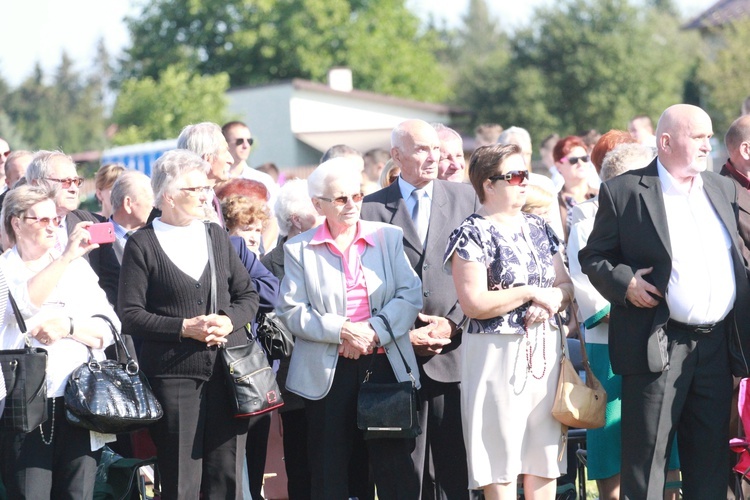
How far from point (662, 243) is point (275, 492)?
9.95 ft

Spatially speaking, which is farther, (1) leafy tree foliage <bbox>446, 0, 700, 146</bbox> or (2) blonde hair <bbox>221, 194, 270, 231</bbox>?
(1) leafy tree foliage <bbox>446, 0, 700, 146</bbox>

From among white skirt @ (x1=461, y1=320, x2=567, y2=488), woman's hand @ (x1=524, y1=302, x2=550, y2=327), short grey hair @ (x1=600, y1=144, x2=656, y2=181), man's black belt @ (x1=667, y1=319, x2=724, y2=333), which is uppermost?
short grey hair @ (x1=600, y1=144, x2=656, y2=181)

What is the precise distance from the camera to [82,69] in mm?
97812

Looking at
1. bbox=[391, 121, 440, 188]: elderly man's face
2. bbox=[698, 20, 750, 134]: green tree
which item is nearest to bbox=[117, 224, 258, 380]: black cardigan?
bbox=[391, 121, 440, 188]: elderly man's face

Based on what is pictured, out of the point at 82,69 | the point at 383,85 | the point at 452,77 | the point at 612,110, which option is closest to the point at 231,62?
the point at 383,85

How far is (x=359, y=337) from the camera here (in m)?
4.97

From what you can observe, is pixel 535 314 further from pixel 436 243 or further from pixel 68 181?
pixel 68 181

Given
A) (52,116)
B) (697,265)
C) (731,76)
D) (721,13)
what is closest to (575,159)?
(697,265)

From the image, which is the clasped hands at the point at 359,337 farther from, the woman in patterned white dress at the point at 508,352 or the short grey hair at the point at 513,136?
the short grey hair at the point at 513,136

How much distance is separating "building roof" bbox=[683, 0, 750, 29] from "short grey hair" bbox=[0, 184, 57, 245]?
43668 millimetres

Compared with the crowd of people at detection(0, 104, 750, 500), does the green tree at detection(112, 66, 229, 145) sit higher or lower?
higher

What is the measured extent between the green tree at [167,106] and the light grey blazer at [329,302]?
1271 inches

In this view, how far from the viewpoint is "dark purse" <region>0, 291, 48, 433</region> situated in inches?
182

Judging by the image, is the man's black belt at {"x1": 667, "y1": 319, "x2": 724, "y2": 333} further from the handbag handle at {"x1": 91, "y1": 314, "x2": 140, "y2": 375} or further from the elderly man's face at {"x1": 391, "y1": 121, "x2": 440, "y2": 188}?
the handbag handle at {"x1": 91, "y1": 314, "x2": 140, "y2": 375}
